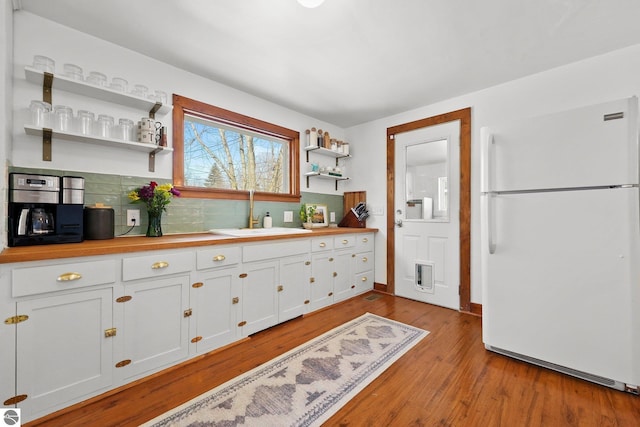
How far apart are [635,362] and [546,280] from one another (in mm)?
567

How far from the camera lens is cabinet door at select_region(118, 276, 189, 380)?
1.61m

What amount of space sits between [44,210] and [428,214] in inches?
132

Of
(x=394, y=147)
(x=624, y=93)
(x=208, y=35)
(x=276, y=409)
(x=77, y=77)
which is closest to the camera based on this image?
(x=276, y=409)

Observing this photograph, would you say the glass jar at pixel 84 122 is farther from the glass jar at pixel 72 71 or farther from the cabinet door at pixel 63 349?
the cabinet door at pixel 63 349

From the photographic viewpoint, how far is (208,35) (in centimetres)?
193

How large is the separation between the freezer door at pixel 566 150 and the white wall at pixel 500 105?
89 cm

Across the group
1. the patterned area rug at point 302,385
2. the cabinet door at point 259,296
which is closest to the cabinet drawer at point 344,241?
the cabinet door at point 259,296

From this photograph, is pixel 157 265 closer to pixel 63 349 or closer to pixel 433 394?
pixel 63 349

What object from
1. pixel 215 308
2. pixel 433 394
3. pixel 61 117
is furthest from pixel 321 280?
pixel 61 117

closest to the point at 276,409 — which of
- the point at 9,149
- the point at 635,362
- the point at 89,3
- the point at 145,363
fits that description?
the point at 145,363

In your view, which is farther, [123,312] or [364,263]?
[364,263]

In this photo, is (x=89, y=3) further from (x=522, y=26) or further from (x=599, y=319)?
(x=599, y=319)

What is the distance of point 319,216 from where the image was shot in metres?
3.62

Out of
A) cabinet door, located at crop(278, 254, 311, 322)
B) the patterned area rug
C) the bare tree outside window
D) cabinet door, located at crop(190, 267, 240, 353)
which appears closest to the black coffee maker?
cabinet door, located at crop(190, 267, 240, 353)
